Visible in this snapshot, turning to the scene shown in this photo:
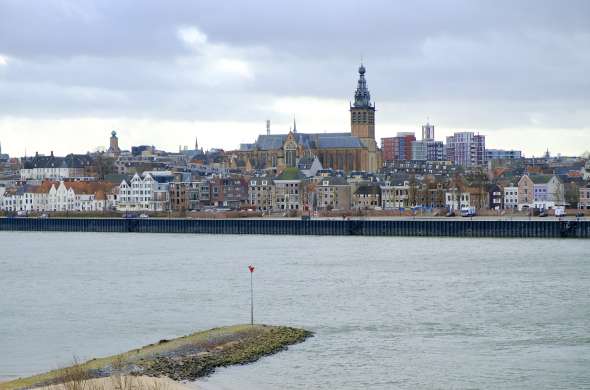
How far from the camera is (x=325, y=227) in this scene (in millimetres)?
113312

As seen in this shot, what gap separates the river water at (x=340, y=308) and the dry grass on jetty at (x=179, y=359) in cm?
80

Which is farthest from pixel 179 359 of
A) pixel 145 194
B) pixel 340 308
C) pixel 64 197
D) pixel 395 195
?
pixel 64 197

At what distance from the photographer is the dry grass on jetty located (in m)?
33.3

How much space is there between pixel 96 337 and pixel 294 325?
24.9 feet

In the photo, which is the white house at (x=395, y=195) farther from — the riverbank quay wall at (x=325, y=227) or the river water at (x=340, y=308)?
the river water at (x=340, y=308)

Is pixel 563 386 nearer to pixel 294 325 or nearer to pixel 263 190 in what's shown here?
pixel 294 325

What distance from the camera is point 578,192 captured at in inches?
6048

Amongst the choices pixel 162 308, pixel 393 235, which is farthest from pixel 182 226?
pixel 162 308

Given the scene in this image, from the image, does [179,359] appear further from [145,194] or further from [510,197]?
[145,194]

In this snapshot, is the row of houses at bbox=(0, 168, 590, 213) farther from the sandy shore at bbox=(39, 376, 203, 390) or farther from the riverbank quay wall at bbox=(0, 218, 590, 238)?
the sandy shore at bbox=(39, 376, 203, 390)

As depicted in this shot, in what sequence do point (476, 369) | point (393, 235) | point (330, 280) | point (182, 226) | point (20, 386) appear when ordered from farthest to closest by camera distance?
point (182, 226) → point (393, 235) → point (330, 280) → point (476, 369) → point (20, 386)

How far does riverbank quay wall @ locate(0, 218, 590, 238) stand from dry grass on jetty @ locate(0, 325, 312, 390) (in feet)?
192

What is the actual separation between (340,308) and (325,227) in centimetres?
6007

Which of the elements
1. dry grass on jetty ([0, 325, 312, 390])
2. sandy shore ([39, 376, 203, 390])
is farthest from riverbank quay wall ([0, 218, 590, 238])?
sandy shore ([39, 376, 203, 390])
